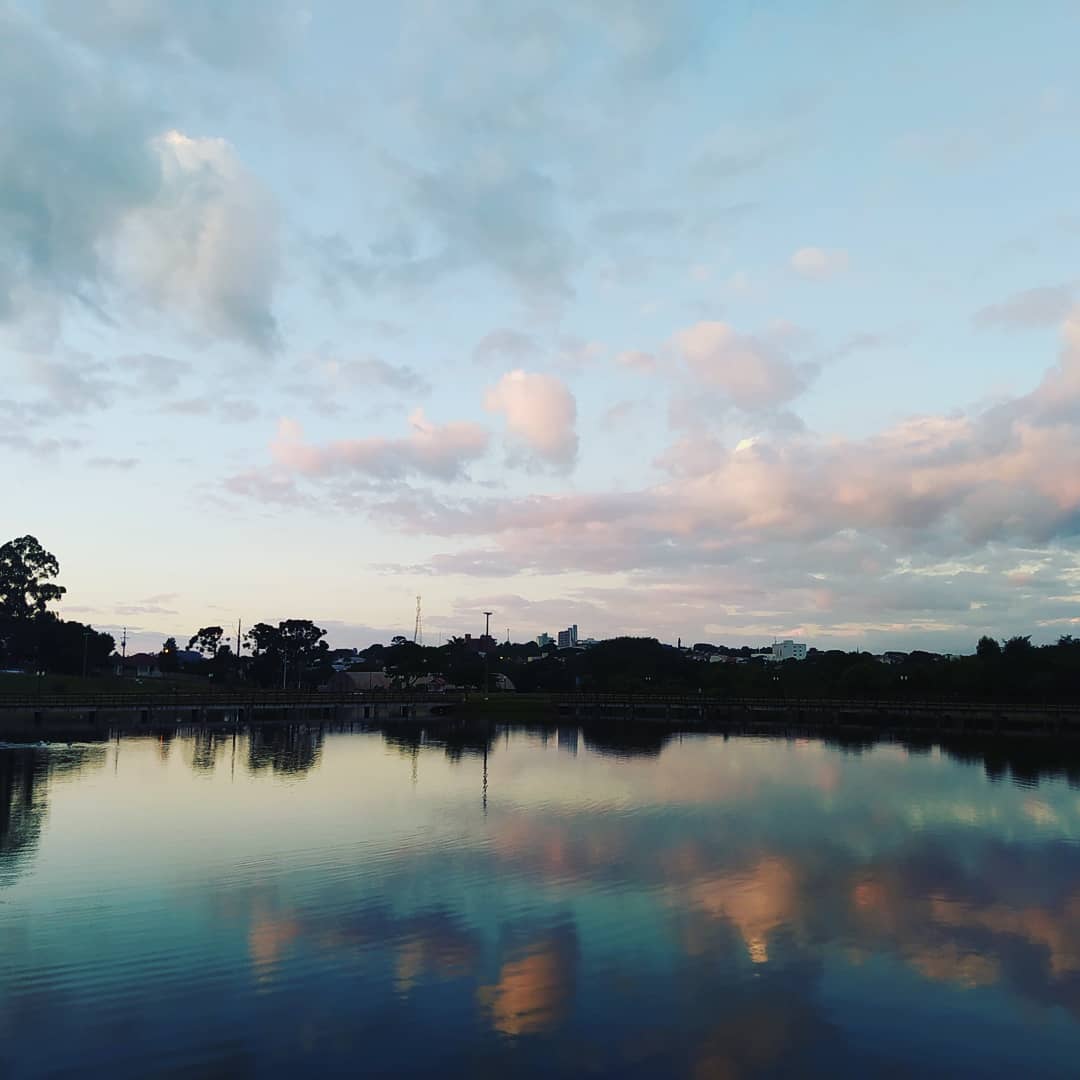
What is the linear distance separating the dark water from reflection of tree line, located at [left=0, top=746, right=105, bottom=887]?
1.04 ft

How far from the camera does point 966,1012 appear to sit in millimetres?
17000

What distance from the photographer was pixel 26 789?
1633 inches

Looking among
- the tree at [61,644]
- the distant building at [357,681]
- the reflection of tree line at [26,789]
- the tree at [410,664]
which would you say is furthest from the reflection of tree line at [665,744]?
the distant building at [357,681]

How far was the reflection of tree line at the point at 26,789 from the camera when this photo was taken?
29.0m

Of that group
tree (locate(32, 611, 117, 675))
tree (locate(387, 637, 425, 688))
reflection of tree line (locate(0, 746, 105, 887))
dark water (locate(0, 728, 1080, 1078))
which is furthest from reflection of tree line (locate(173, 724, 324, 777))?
tree (locate(32, 611, 117, 675))

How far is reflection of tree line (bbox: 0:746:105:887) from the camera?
2902 cm

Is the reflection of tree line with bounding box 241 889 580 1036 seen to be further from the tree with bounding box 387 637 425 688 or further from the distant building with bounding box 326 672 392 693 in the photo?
the distant building with bounding box 326 672 392 693

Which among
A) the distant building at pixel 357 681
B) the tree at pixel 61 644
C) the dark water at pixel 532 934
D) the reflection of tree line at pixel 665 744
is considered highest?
the tree at pixel 61 644

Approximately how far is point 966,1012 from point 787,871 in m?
11.2

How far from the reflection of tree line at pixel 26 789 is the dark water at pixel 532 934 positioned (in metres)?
0.32

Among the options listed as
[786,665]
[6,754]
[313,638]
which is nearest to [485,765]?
[6,754]

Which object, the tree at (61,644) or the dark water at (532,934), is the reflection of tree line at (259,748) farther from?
the tree at (61,644)

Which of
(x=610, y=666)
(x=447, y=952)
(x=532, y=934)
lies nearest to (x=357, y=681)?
(x=610, y=666)

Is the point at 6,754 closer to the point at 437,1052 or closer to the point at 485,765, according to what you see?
the point at 485,765
